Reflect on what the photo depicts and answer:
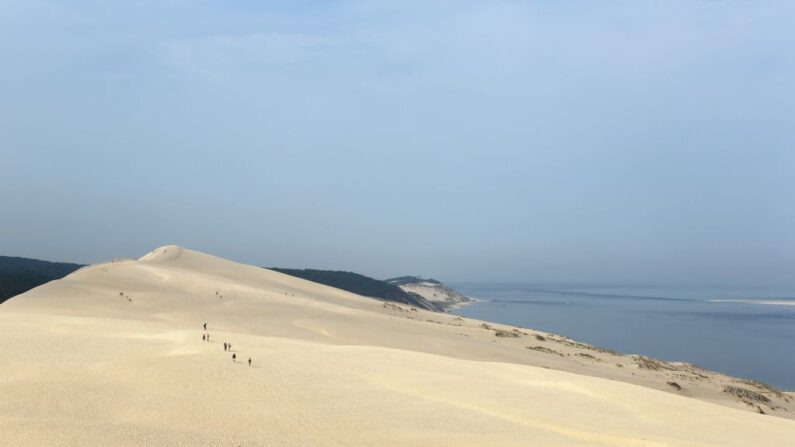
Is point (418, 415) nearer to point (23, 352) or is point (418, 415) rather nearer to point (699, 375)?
point (23, 352)

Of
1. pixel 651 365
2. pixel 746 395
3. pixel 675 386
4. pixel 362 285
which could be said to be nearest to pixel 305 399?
pixel 675 386

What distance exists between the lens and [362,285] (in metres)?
91.4

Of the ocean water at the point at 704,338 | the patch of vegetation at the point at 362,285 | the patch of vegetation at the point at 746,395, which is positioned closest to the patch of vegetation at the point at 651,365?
the patch of vegetation at the point at 746,395

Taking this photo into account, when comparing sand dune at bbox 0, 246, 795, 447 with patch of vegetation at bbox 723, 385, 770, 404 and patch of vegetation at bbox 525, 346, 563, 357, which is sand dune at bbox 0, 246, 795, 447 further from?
patch of vegetation at bbox 525, 346, 563, 357

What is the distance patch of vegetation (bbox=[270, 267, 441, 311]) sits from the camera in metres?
82.5

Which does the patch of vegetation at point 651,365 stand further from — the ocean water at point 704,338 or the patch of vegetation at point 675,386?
the ocean water at point 704,338

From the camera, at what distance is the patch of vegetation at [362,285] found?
271ft

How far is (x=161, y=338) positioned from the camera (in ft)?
62.6

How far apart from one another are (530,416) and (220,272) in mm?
38700

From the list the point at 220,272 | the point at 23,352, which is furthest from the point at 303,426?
the point at 220,272

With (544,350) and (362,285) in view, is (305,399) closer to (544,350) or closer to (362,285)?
(544,350)

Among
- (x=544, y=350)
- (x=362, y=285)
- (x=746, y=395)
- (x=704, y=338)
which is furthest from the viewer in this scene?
(x=362, y=285)

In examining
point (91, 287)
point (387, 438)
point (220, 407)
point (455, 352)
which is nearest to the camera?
point (387, 438)

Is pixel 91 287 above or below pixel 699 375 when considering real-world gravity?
above
